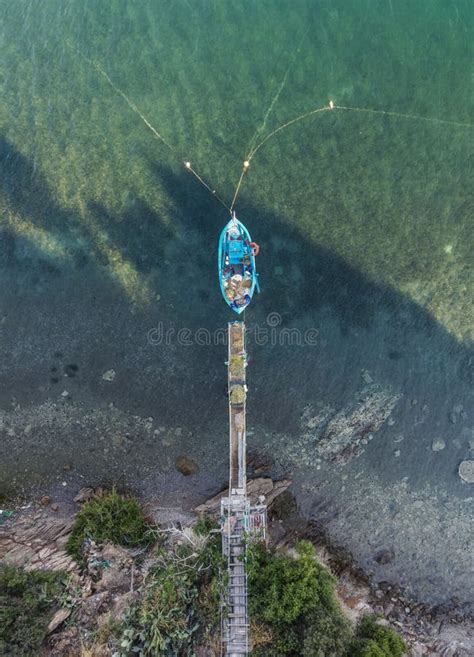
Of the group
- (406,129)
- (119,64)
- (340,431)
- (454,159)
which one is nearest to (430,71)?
(406,129)

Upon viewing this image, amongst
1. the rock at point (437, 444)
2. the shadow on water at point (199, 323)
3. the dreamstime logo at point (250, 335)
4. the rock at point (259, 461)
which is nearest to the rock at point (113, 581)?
the shadow on water at point (199, 323)

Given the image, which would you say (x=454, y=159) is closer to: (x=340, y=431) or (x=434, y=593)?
(x=340, y=431)

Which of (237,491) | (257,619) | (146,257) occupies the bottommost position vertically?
(257,619)

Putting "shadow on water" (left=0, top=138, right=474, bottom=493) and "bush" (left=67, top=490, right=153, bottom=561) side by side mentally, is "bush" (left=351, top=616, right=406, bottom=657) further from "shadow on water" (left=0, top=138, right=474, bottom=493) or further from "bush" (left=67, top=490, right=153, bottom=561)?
"bush" (left=67, top=490, right=153, bottom=561)

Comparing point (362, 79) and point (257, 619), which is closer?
point (257, 619)

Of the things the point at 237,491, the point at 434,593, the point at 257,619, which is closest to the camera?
the point at 257,619
